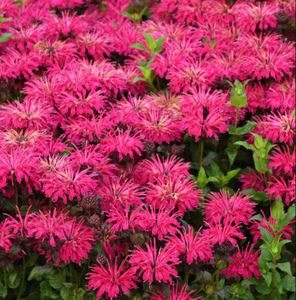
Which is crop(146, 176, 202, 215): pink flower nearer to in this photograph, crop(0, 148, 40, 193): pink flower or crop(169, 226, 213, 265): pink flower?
crop(169, 226, 213, 265): pink flower

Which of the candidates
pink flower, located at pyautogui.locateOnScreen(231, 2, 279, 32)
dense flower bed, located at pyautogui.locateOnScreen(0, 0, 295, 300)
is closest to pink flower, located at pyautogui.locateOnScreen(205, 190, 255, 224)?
dense flower bed, located at pyautogui.locateOnScreen(0, 0, 295, 300)

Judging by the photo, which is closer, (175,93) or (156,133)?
(156,133)

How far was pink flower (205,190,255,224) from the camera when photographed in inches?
79.4

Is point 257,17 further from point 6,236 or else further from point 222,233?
point 6,236

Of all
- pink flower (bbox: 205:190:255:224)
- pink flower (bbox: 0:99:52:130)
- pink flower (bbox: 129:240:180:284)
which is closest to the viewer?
pink flower (bbox: 129:240:180:284)

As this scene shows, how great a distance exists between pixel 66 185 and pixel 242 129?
63 cm

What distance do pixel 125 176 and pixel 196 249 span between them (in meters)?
0.34

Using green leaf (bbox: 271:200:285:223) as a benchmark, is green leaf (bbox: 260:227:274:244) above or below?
below

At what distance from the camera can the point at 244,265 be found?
206 cm

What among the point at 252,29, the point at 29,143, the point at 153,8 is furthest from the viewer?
the point at 153,8

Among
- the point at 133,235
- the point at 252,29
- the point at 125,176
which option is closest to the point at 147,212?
the point at 133,235

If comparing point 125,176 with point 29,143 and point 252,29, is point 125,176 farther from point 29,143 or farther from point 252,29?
point 252,29

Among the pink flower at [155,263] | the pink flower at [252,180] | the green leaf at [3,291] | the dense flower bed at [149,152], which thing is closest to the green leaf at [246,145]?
the dense flower bed at [149,152]

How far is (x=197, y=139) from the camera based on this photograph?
2.16 metres
